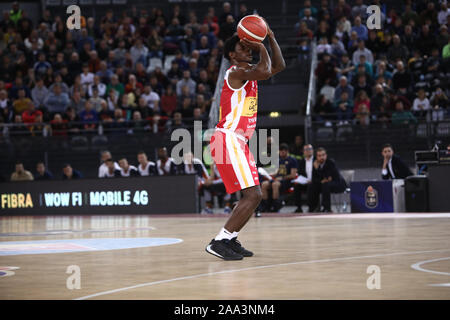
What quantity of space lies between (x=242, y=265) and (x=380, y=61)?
14481 mm

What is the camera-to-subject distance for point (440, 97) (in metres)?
17.2

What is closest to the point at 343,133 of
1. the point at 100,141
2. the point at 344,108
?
the point at 344,108

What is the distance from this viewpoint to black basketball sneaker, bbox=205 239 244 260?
21.3 feet

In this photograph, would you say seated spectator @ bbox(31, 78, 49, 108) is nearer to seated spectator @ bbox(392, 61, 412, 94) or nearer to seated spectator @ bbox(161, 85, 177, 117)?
seated spectator @ bbox(161, 85, 177, 117)

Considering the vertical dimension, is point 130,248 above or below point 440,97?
below

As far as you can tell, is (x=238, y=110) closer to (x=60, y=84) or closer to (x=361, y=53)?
(x=361, y=53)

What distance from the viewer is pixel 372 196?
14.7 metres

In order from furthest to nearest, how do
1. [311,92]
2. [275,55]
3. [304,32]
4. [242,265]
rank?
1. [304,32]
2. [311,92]
3. [275,55]
4. [242,265]

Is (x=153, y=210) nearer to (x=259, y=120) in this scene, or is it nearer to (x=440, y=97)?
(x=259, y=120)

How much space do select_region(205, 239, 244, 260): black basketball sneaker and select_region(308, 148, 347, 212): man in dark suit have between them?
28.9 ft

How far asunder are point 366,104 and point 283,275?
13209 millimetres

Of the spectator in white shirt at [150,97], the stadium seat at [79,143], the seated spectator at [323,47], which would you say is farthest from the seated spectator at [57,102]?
the seated spectator at [323,47]

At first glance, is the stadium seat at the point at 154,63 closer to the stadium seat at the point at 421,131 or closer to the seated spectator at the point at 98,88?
the seated spectator at the point at 98,88
